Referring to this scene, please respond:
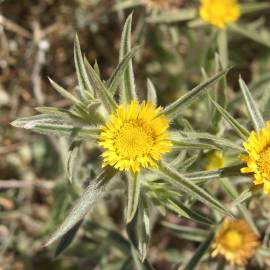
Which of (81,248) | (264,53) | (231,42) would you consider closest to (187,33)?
(231,42)

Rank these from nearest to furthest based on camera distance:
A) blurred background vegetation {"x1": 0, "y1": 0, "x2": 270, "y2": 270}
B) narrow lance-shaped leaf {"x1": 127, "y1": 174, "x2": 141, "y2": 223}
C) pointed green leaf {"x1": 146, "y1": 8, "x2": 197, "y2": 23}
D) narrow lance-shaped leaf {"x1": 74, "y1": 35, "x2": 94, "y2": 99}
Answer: narrow lance-shaped leaf {"x1": 127, "y1": 174, "x2": 141, "y2": 223} < narrow lance-shaped leaf {"x1": 74, "y1": 35, "x2": 94, "y2": 99} < pointed green leaf {"x1": 146, "y1": 8, "x2": 197, "y2": 23} < blurred background vegetation {"x1": 0, "y1": 0, "x2": 270, "y2": 270}

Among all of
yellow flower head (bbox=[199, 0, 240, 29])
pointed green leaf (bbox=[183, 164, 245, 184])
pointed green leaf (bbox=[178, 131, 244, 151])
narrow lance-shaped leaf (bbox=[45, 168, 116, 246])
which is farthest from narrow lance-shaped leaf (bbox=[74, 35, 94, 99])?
yellow flower head (bbox=[199, 0, 240, 29])

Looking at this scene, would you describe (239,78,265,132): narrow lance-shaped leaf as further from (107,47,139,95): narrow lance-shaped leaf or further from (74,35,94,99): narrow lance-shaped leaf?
(74,35,94,99): narrow lance-shaped leaf

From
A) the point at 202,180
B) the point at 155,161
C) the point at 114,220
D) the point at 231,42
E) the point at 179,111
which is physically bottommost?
the point at 114,220

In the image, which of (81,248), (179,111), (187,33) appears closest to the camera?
(179,111)

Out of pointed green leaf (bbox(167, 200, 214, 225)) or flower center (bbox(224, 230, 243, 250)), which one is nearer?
pointed green leaf (bbox(167, 200, 214, 225))

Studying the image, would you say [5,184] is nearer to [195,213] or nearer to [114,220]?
[114,220]

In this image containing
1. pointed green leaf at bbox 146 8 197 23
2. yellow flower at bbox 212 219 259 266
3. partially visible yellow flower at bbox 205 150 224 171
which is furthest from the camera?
pointed green leaf at bbox 146 8 197 23
